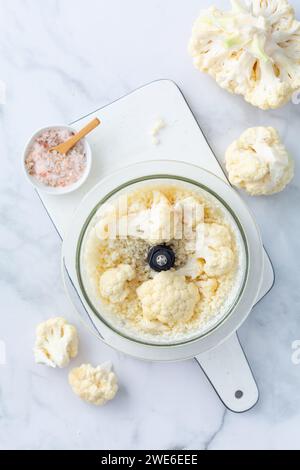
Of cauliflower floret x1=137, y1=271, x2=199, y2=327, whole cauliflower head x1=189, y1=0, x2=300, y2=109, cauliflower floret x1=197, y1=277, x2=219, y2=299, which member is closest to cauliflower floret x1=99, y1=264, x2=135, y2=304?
cauliflower floret x1=137, y1=271, x2=199, y2=327

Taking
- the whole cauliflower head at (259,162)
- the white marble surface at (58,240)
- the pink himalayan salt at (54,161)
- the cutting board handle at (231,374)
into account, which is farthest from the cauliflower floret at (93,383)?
the whole cauliflower head at (259,162)

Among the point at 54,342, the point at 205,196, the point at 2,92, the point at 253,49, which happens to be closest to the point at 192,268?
the point at 205,196

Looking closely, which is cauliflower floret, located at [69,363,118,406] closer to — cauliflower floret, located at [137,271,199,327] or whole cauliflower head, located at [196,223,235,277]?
cauliflower floret, located at [137,271,199,327]

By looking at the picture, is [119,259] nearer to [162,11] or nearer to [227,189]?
[227,189]

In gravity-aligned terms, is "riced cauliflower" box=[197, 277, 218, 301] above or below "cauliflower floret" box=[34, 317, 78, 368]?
above

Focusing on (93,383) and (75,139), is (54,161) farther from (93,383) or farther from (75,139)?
(93,383)

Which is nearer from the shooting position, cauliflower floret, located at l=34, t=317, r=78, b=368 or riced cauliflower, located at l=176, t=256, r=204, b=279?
riced cauliflower, located at l=176, t=256, r=204, b=279
